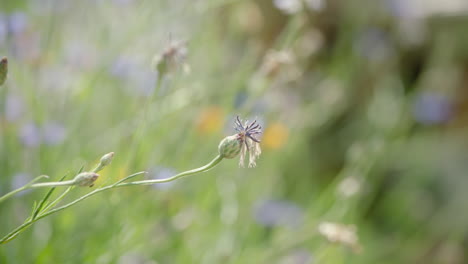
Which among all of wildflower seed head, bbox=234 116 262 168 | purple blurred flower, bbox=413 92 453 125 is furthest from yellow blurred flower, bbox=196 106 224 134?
purple blurred flower, bbox=413 92 453 125

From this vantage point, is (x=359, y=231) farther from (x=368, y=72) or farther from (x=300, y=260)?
(x=368, y=72)

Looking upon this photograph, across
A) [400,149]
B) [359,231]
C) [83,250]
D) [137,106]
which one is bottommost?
[83,250]

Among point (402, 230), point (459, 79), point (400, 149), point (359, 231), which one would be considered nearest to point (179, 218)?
point (359, 231)

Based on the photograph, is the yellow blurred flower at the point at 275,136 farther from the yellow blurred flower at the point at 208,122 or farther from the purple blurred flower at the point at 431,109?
the purple blurred flower at the point at 431,109

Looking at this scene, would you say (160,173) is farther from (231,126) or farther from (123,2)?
(123,2)

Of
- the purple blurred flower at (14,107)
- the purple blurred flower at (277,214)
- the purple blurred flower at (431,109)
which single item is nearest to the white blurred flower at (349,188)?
the purple blurred flower at (277,214)

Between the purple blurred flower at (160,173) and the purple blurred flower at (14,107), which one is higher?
the purple blurred flower at (14,107)
